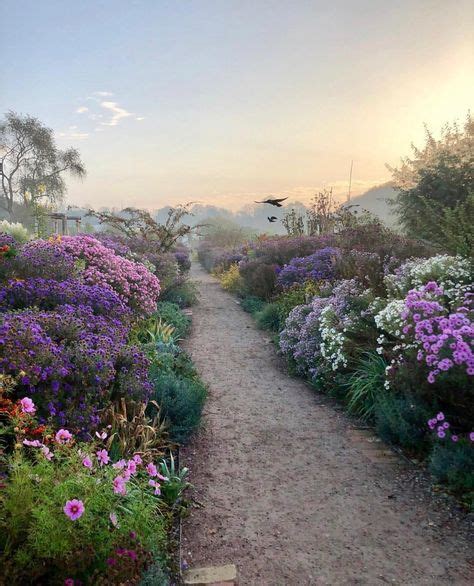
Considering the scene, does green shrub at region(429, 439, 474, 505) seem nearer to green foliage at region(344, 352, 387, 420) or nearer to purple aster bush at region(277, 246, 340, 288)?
green foliage at region(344, 352, 387, 420)

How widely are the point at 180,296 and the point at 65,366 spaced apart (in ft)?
29.9

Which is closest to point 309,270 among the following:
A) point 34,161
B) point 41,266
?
point 41,266

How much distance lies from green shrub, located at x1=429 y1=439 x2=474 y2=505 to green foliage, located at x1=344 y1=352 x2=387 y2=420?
1.21m

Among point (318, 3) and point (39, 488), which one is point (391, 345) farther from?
point (318, 3)

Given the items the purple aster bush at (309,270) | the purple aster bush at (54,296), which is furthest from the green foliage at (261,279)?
the purple aster bush at (54,296)

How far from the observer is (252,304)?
12180 millimetres

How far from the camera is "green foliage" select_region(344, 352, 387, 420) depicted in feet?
17.3

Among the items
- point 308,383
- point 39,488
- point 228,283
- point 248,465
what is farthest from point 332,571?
point 228,283

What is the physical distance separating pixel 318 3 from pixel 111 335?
876cm

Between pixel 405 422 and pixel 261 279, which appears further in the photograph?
pixel 261 279

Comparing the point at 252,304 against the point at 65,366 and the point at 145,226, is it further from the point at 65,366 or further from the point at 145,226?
the point at 65,366

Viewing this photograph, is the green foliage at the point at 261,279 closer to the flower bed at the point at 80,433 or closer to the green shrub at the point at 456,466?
the flower bed at the point at 80,433

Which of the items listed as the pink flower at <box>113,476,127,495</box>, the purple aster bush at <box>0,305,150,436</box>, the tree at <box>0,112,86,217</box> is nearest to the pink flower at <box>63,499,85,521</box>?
the pink flower at <box>113,476,127,495</box>

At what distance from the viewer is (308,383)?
6.66m
